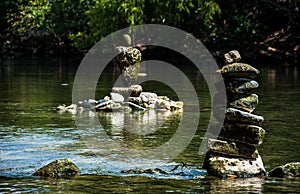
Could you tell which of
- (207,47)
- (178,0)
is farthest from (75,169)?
(207,47)

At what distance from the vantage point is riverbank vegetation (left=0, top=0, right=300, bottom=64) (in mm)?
50500

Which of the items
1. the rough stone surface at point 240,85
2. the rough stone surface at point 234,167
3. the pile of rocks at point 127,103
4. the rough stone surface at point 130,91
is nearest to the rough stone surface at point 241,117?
the rough stone surface at point 240,85

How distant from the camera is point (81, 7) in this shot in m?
65.8

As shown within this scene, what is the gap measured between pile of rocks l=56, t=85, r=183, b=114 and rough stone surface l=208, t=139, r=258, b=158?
10182mm

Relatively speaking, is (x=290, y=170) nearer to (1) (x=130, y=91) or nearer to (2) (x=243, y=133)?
(2) (x=243, y=133)

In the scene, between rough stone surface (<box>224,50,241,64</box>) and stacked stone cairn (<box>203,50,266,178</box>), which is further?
rough stone surface (<box>224,50,241,64</box>)

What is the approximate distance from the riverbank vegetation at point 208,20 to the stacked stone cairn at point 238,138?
3553cm

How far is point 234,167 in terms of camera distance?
13195mm

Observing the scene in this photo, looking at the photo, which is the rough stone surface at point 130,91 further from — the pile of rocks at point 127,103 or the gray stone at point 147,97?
the gray stone at point 147,97

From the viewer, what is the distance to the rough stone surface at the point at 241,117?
13.3m

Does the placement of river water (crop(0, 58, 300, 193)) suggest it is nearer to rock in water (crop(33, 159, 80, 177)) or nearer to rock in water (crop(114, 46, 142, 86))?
rock in water (crop(33, 159, 80, 177))

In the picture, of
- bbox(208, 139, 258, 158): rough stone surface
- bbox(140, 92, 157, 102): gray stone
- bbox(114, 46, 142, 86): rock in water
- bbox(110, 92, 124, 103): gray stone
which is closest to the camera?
bbox(208, 139, 258, 158): rough stone surface

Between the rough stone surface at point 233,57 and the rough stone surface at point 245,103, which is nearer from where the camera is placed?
the rough stone surface at point 245,103

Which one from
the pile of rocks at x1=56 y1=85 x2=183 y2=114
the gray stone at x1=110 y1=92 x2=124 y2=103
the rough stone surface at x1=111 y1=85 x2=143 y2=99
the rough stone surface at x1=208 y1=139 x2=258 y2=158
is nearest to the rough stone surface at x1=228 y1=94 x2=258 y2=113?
the rough stone surface at x1=208 y1=139 x2=258 y2=158
